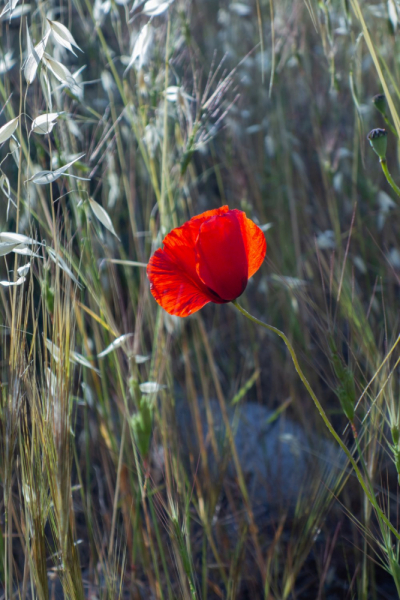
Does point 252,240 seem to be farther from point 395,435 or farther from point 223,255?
point 395,435

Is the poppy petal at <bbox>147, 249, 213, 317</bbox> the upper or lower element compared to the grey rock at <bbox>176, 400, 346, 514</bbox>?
upper

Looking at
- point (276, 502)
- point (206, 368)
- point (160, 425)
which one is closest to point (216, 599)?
point (276, 502)

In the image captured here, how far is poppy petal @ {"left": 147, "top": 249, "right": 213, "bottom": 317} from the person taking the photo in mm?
467

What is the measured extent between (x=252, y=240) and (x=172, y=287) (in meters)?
0.08

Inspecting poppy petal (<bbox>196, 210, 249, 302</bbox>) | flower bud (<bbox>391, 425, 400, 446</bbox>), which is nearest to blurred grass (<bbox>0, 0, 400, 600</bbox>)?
flower bud (<bbox>391, 425, 400, 446</bbox>)

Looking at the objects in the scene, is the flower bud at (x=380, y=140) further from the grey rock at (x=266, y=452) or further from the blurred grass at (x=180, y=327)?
the grey rock at (x=266, y=452)

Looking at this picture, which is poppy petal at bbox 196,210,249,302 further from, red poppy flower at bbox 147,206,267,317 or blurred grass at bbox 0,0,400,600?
blurred grass at bbox 0,0,400,600

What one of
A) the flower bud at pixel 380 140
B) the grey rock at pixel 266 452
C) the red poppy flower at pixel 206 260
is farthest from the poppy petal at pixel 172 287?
the grey rock at pixel 266 452

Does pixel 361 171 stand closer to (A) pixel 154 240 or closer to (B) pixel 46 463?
(A) pixel 154 240

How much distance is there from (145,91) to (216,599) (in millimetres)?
771

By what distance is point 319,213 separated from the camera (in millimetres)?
1362

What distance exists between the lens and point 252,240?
479 mm

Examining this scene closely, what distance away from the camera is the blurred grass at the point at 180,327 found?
511mm

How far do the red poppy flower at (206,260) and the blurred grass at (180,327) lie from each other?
9 cm
